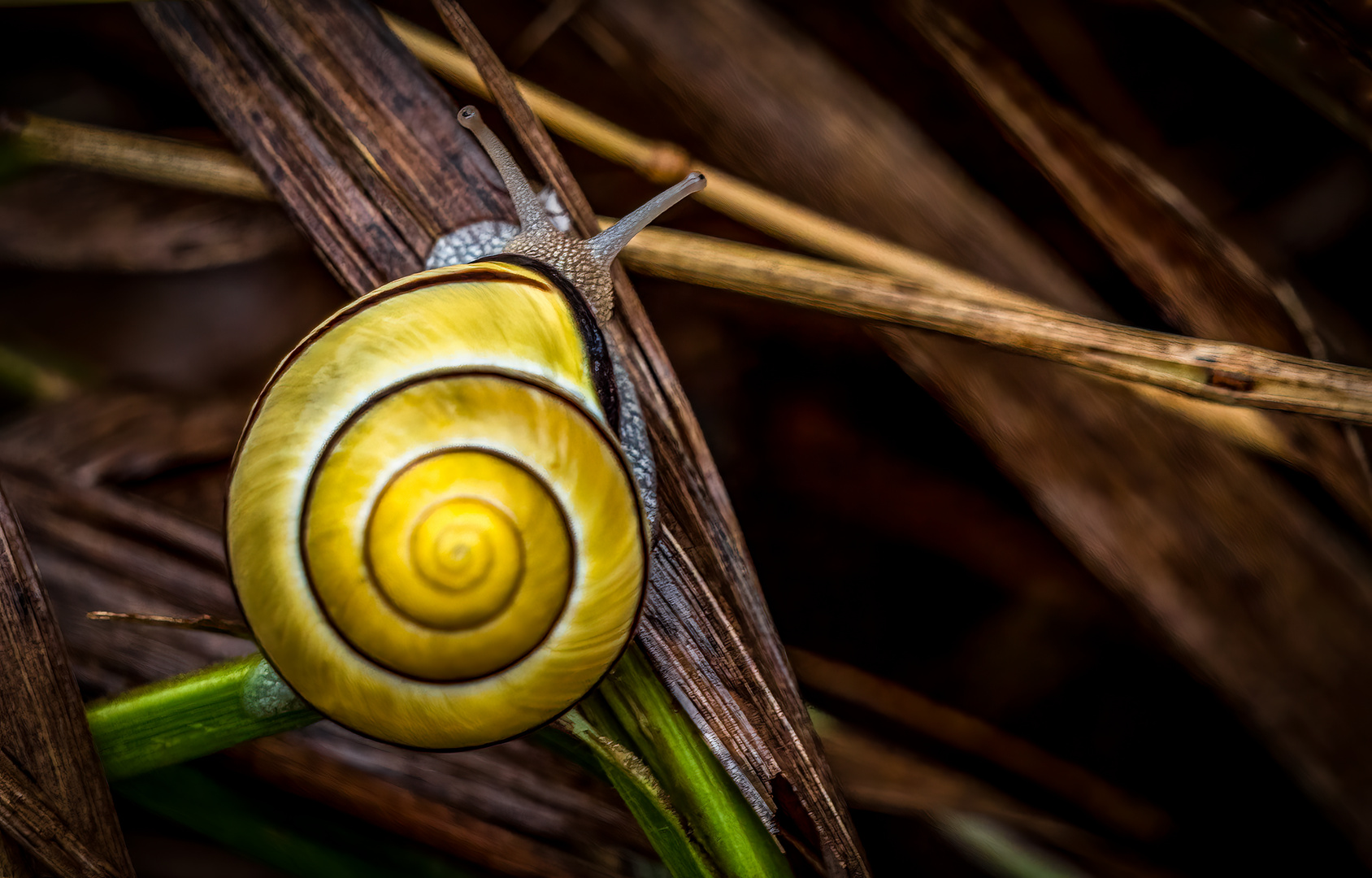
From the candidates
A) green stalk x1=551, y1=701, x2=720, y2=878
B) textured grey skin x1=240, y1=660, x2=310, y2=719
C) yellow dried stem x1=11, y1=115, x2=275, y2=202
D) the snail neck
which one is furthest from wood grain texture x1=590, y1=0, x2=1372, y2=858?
textured grey skin x1=240, y1=660, x2=310, y2=719

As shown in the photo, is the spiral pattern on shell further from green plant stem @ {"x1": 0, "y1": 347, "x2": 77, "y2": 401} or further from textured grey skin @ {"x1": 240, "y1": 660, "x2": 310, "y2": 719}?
green plant stem @ {"x1": 0, "y1": 347, "x2": 77, "y2": 401}

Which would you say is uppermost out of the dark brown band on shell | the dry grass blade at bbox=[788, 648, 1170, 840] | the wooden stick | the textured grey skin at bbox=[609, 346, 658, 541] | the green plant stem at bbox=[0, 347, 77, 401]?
the green plant stem at bbox=[0, 347, 77, 401]

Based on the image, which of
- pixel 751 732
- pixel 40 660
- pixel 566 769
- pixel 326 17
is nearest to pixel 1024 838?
pixel 751 732

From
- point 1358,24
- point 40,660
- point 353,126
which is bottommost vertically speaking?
point 40,660

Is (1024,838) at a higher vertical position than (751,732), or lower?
lower

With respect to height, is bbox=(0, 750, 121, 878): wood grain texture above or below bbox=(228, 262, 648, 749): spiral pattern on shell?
below

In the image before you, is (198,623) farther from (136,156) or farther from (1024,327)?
(1024,327)

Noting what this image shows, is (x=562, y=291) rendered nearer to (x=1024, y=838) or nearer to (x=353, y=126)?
(x=353, y=126)

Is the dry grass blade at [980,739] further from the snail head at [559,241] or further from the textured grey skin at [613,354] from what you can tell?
the snail head at [559,241]
